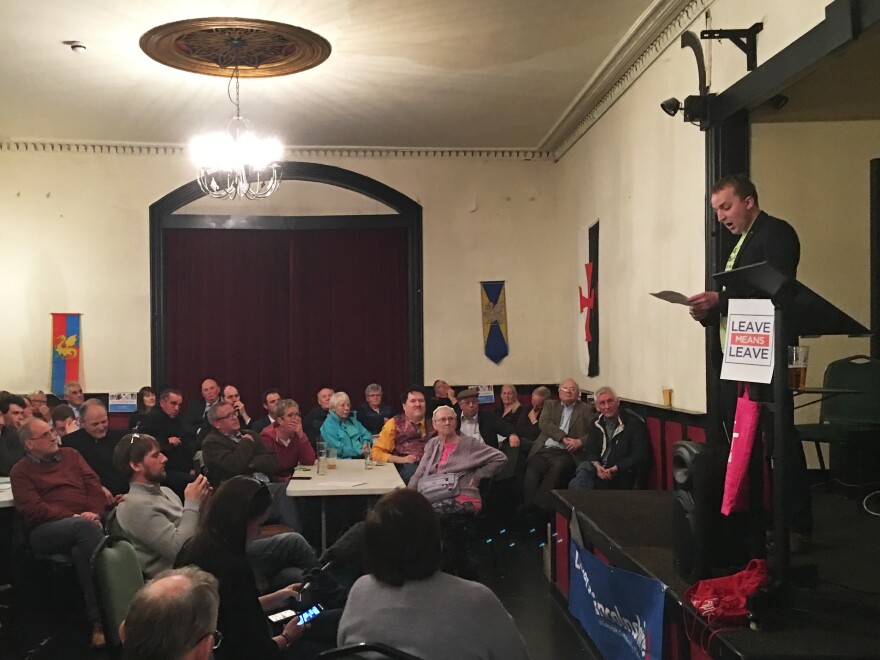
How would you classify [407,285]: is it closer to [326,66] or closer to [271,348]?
[271,348]

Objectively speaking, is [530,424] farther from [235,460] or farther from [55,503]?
[55,503]

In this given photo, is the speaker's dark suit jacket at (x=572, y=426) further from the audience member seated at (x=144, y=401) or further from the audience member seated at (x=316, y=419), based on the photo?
the audience member seated at (x=144, y=401)

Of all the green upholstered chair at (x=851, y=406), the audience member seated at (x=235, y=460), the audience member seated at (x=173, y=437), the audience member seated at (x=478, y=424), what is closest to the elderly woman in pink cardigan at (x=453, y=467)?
the audience member seated at (x=235, y=460)

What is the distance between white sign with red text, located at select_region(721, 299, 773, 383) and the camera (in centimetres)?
269

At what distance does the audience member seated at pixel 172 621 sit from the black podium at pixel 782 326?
5.53 feet

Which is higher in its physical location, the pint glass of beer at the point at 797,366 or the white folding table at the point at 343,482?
the pint glass of beer at the point at 797,366

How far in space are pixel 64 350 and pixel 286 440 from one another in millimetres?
3974

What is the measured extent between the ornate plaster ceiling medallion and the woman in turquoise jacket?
2.66 metres

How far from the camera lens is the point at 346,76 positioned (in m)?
6.96

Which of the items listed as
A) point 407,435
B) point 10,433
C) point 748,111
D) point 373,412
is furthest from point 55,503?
point 748,111

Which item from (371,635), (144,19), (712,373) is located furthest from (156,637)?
(144,19)

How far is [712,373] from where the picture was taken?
511cm

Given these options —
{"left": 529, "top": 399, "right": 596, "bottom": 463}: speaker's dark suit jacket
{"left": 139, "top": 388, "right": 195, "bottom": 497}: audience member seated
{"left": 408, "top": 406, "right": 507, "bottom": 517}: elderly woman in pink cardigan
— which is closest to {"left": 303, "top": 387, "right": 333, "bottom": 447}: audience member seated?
{"left": 139, "top": 388, "right": 195, "bottom": 497}: audience member seated

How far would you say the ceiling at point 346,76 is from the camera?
222 inches
